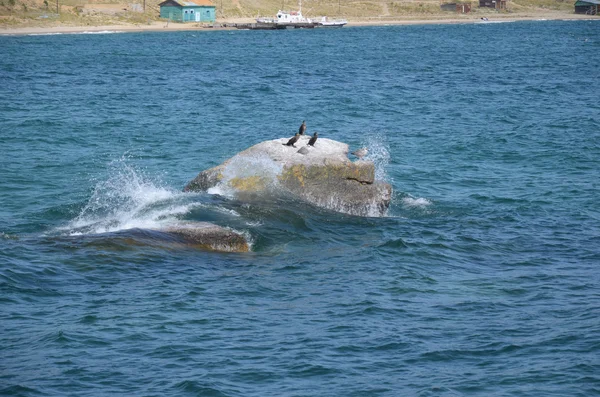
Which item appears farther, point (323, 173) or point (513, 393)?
point (323, 173)

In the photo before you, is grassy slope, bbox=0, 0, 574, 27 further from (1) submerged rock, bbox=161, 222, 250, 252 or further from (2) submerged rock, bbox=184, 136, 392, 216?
(1) submerged rock, bbox=161, 222, 250, 252

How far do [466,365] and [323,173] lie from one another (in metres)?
9.33

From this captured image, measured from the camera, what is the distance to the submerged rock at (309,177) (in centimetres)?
2277

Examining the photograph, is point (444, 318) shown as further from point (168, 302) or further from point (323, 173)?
Result: point (323, 173)

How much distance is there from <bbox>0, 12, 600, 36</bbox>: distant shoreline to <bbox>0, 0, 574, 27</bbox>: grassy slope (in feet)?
6.39

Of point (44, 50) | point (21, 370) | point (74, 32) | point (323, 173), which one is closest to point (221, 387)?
point (21, 370)

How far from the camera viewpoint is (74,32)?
121m

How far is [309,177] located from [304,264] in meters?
4.00

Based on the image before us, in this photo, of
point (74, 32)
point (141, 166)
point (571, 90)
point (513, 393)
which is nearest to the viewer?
point (513, 393)

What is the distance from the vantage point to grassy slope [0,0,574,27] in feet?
407

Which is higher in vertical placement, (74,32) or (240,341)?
(74,32)

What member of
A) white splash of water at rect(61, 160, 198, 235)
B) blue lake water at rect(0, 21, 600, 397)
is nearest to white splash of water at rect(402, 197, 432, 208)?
blue lake water at rect(0, 21, 600, 397)

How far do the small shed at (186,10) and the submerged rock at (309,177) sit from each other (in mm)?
117953

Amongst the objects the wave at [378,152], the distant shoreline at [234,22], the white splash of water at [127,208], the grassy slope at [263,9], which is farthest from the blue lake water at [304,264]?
the grassy slope at [263,9]
